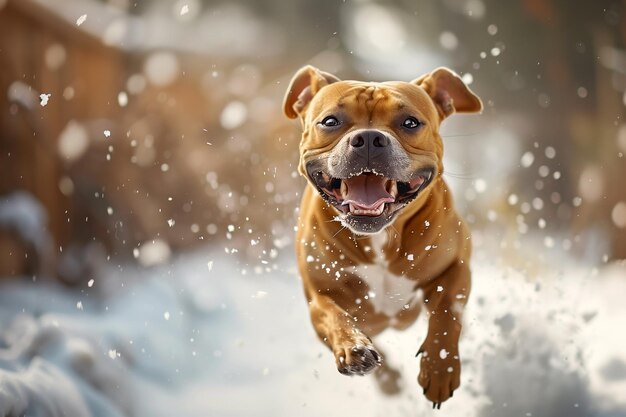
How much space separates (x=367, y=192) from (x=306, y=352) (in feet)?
1.58

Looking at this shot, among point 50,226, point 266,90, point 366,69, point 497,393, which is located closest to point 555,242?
point 497,393

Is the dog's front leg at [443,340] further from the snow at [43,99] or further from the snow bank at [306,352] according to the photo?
the snow at [43,99]

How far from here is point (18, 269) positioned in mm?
2078

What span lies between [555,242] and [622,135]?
31cm

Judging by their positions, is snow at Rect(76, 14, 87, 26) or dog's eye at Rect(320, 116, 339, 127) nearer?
dog's eye at Rect(320, 116, 339, 127)

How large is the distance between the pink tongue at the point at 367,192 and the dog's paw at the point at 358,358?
9.9 inches

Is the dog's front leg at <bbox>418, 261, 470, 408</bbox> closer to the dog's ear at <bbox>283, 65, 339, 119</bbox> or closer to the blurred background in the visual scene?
the blurred background

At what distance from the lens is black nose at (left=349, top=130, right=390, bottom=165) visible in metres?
1.28

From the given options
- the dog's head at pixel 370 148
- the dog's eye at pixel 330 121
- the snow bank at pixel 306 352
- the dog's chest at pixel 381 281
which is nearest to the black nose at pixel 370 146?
the dog's head at pixel 370 148

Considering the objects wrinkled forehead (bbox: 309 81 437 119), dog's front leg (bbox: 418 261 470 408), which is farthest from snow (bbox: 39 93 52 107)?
dog's front leg (bbox: 418 261 470 408)

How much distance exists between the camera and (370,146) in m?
1.27

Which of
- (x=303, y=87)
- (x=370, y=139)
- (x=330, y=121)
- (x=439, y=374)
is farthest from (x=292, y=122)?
(x=439, y=374)

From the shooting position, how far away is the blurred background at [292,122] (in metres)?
1.62

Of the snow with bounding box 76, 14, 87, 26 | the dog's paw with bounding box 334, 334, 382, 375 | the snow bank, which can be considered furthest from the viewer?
the snow with bounding box 76, 14, 87, 26
